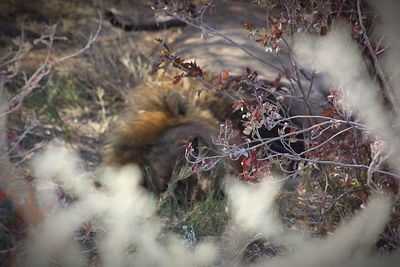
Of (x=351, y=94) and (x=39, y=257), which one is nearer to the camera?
(x=39, y=257)

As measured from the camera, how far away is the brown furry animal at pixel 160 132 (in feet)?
14.6

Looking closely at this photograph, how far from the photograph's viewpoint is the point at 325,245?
10.7 feet

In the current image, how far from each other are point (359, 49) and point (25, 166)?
115 inches

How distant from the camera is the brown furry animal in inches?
175

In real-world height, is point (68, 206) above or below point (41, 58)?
above

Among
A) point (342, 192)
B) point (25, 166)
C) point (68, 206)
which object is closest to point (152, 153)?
point (68, 206)

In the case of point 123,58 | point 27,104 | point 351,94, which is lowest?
point 27,104

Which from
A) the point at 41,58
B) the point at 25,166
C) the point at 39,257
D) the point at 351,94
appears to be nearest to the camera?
the point at 39,257

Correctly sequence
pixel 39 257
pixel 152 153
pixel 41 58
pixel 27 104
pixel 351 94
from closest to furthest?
pixel 39 257
pixel 351 94
pixel 152 153
pixel 27 104
pixel 41 58

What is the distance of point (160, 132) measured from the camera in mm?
4543

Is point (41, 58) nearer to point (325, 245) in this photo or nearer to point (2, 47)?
point (2, 47)

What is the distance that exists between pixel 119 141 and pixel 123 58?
5.70 ft

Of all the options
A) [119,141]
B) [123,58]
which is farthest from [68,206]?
[123,58]

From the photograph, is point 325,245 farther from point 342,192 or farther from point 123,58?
point 123,58
